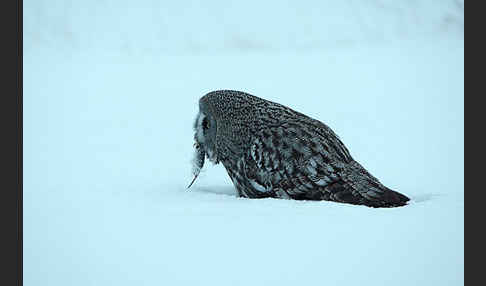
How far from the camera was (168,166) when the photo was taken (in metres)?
5.93

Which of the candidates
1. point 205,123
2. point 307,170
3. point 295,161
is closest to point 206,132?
point 205,123

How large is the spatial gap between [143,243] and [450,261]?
1669 millimetres

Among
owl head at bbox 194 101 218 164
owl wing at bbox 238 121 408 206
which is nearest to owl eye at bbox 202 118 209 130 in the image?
owl head at bbox 194 101 218 164

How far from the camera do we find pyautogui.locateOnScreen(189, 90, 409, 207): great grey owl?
394 centimetres

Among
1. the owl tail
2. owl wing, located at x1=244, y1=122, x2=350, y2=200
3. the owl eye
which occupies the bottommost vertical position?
the owl tail

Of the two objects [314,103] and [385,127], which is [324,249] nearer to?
[385,127]

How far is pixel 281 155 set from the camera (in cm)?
426

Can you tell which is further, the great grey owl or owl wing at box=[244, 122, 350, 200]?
owl wing at box=[244, 122, 350, 200]

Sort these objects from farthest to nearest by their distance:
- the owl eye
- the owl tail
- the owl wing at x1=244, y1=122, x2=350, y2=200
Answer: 1. the owl eye
2. the owl wing at x1=244, y1=122, x2=350, y2=200
3. the owl tail

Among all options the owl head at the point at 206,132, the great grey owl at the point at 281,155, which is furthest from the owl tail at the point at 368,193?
the owl head at the point at 206,132

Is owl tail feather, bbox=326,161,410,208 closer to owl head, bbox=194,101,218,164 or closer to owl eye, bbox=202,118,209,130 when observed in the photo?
owl head, bbox=194,101,218,164

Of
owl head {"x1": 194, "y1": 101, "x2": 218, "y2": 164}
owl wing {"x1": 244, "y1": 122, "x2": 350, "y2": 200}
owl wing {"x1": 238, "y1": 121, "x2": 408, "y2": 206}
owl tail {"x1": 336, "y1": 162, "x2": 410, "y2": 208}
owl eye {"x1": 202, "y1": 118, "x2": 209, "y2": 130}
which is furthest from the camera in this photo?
owl eye {"x1": 202, "y1": 118, "x2": 209, "y2": 130}

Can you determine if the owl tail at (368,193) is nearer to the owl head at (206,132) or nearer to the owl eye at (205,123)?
the owl head at (206,132)

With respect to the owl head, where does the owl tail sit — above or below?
below
